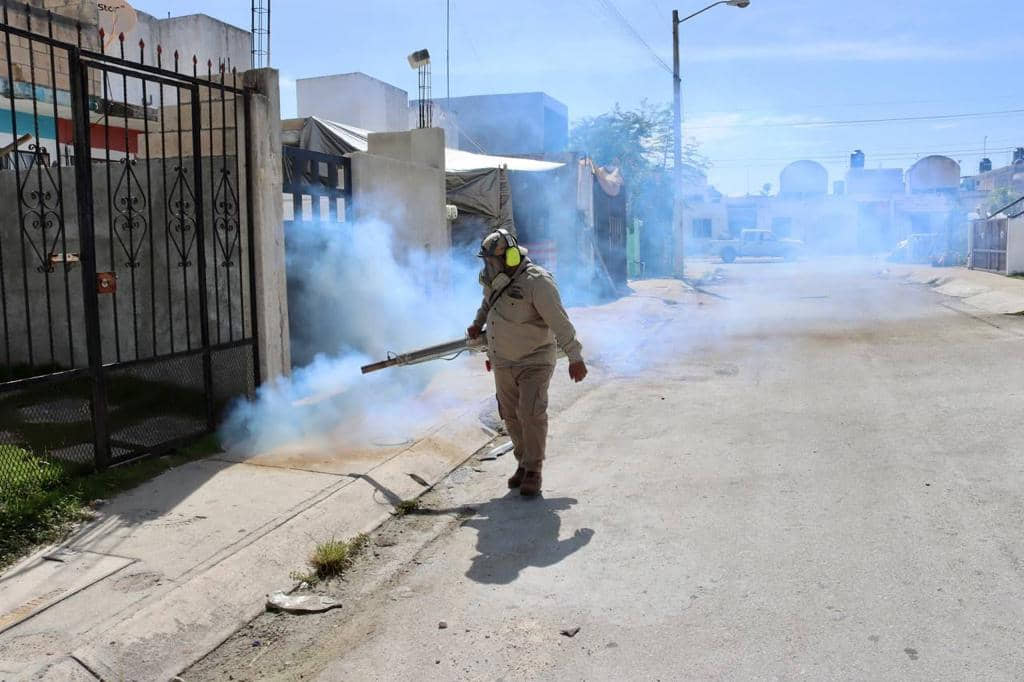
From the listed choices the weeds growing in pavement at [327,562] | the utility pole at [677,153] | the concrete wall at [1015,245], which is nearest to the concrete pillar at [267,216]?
the weeds growing in pavement at [327,562]

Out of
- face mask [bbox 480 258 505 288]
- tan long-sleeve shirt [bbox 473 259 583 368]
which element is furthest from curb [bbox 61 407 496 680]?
face mask [bbox 480 258 505 288]

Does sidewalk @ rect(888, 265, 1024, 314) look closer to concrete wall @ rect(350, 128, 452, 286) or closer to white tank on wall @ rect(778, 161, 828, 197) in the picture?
concrete wall @ rect(350, 128, 452, 286)

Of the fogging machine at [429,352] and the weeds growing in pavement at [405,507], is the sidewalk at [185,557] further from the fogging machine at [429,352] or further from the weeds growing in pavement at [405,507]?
the fogging machine at [429,352]

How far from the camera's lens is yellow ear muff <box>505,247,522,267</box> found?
5176mm

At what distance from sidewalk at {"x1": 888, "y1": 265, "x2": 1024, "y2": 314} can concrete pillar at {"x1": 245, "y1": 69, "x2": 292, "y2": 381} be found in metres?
14.4

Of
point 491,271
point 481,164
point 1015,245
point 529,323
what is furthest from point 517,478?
point 1015,245

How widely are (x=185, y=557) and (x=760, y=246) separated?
4496 centimetres

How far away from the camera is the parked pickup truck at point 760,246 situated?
45.6 m

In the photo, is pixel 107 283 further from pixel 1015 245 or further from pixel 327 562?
pixel 1015 245

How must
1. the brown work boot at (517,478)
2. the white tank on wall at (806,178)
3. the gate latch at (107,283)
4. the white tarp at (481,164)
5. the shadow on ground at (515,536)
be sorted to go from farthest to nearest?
the white tank on wall at (806,178) → the white tarp at (481,164) → the brown work boot at (517,478) → the gate latch at (107,283) → the shadow on ground at (515,536)

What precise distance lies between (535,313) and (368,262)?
162 inches

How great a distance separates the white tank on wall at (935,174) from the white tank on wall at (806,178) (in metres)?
5.68

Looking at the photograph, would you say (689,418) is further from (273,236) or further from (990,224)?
(990,224)

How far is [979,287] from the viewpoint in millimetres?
21500
